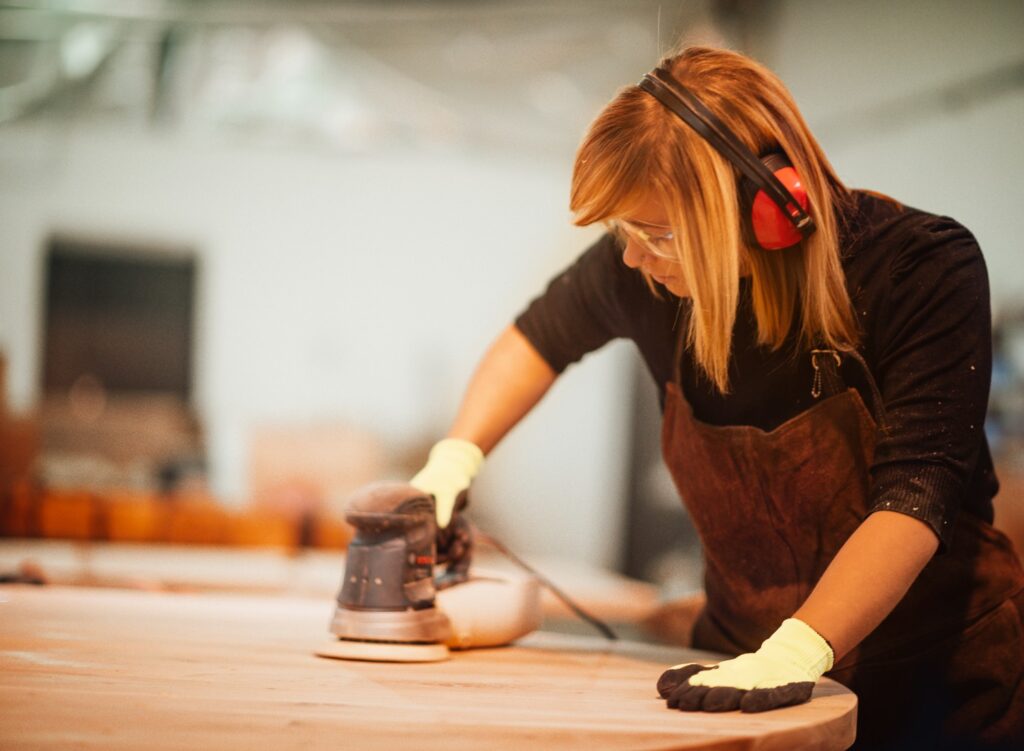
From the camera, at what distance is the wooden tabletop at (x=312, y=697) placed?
85 cm

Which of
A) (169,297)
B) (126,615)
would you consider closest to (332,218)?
(169,297)

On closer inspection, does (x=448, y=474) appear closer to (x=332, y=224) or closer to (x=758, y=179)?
(x=758, y=179)

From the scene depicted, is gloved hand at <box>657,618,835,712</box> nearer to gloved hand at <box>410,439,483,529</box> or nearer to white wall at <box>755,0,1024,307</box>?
gloved hand at <box>410,439,483,529</box>

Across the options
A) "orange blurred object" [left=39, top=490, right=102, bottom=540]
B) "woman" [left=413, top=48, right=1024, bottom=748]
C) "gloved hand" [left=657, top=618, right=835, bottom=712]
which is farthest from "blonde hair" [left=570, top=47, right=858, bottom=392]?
"orange blurred object" [left=39, top=490, right=102, bottom=540]

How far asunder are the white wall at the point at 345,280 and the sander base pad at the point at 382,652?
7.36 metres

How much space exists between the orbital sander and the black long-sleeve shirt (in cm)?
40

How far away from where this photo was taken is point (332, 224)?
8.95 meters

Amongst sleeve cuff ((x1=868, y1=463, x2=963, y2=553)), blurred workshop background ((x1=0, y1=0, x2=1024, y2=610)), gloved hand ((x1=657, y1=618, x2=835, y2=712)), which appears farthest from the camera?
blurred workshop background ((x1=0, y1=0, x2=1024, y2=610))

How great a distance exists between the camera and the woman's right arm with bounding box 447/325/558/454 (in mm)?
1597

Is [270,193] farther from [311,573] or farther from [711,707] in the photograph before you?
[711,707]

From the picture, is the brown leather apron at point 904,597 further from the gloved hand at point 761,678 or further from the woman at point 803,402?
the gloved hand at point 761,678

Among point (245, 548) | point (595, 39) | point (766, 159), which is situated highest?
point (595, 39)

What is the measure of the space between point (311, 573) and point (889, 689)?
2592 millimetres

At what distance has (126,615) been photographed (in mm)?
1510
